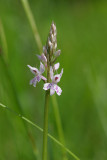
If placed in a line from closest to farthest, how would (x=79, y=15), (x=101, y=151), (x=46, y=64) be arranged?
(x=46, y=64) < (x=101, y=151) < (x=79, y=15)

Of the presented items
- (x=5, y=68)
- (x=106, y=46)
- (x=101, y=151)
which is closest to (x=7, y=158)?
(x=101, y=151)

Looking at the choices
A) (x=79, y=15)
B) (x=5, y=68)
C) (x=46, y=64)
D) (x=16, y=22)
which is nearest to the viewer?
(x=46, y=64)

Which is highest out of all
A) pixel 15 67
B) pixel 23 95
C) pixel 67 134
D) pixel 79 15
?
pixel 79 15

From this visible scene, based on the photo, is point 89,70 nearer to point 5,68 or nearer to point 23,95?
point 23,95

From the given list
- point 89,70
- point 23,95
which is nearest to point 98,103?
point 89,70

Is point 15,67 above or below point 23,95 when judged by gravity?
above

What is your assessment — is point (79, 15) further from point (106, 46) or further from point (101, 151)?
point (101, 151)

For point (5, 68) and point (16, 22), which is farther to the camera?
point (16, 22)
